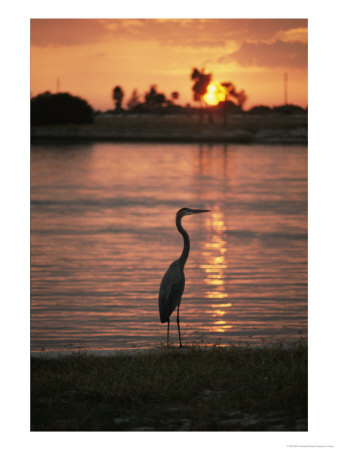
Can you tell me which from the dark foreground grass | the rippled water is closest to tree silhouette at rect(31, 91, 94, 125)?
the rippled water

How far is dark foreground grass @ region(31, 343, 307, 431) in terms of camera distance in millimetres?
5422

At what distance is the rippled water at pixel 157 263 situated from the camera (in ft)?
32.4

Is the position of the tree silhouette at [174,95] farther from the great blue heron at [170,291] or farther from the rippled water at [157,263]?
the great blue heron at [170,291]

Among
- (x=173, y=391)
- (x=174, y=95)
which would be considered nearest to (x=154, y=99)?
(x=174, y=95)

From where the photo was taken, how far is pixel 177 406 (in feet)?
18.7

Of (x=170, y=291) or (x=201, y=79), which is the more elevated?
(x=201, y=79)

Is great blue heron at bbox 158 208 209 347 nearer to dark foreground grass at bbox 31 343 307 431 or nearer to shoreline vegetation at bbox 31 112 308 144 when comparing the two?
dark foreground grass at bbox 31 343 307 431

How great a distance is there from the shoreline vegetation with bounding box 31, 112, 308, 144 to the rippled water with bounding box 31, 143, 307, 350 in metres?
46.2

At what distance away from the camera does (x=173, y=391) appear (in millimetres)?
5898

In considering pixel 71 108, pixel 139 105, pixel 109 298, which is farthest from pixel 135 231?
pixel 139 105

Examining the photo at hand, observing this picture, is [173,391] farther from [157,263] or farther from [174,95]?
[174,95]

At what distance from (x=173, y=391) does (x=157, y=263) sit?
9.20 meters

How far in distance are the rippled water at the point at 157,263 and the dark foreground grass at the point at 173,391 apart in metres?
1.69
